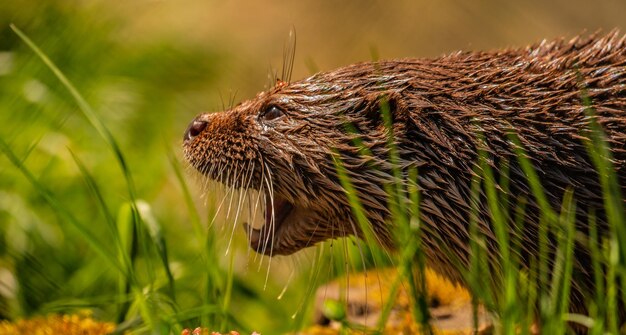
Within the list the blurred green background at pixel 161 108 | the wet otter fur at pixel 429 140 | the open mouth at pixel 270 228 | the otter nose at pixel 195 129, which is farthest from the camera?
the blurred green background at pixel 161 108

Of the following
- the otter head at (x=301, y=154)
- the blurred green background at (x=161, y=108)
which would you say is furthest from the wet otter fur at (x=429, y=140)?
the blurred green background at (x=161, y=108)

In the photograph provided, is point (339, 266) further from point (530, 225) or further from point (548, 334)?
point (548, 334)

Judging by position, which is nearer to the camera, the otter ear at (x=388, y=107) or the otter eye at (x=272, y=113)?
the otter ear at (x=388, y=107)

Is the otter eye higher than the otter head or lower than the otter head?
higher

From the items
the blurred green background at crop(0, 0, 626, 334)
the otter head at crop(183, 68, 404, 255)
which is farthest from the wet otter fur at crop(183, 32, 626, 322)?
the blurred green background at crop(0, 0, 626, 334)

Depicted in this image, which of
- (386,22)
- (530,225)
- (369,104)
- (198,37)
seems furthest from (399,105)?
(386,22)

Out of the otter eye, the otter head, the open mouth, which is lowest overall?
the open mouth

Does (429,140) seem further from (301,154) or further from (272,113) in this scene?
(272,113)

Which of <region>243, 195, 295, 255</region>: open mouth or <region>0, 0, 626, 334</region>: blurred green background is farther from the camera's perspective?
<region>0, 0, 626, 334</region>: blurred green background

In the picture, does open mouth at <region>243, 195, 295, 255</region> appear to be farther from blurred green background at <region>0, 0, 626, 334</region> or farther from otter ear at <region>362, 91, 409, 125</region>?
otter ear at <region>362, 91, 409, 125</region>

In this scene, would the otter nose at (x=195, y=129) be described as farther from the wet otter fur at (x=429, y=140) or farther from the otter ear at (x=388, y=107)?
the otter ear at (x=388, y=107)
